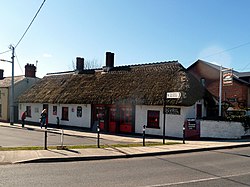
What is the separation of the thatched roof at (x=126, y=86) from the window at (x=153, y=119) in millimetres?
1018

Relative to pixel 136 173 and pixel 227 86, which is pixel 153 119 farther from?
pixel 227 86

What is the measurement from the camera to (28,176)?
831 centimetres

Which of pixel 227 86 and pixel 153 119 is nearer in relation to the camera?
pixel 153 119

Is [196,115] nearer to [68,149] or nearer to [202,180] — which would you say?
[68,149]

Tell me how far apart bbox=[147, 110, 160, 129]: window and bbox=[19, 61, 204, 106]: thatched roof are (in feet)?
3.34

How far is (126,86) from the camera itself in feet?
81.7

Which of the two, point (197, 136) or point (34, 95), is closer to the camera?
point (197, 136)

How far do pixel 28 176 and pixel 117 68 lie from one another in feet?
70.3

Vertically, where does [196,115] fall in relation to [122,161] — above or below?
above

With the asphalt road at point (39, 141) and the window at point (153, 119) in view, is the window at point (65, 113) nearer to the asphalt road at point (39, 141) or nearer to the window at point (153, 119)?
the asphalt road at point (39, 141)

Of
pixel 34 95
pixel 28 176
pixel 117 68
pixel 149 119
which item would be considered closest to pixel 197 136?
pixel 149 119

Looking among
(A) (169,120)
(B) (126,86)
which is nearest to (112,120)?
(B) (126,86)

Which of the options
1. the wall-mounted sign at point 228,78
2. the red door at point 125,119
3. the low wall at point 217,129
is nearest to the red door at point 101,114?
the red door at point 125,119

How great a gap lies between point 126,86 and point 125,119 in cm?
282
